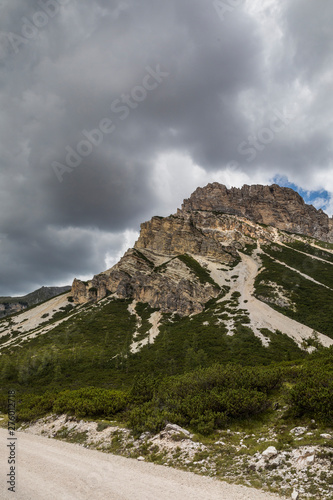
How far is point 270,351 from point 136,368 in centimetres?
3198

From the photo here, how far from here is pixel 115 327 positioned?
90.0 m

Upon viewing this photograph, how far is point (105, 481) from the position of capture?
901 cm

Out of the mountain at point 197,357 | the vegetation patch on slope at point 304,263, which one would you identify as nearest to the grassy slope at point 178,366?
the mountain at point 197,357

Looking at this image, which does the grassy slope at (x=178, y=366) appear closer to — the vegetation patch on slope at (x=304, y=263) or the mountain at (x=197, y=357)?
the mountain at (x=197, y=357)

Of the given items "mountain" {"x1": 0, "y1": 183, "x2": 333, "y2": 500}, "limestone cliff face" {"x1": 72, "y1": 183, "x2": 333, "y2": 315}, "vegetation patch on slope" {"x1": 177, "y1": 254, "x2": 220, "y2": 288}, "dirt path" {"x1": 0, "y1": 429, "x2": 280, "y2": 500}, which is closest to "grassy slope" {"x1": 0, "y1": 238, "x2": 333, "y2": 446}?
"mountain" {"x1": 0, "y1": 183, "x2": 333, "y2": 500}

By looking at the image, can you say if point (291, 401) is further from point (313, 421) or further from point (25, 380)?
point (25, 380)

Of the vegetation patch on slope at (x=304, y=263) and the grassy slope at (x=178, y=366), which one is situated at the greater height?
the vegetation patch on slope at (x=304, y=263)

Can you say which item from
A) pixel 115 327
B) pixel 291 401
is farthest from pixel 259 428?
pixel 115 327

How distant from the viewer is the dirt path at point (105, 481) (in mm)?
7836

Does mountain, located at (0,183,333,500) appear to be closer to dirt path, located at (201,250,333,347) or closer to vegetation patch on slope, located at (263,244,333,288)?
dirt path, located at (201,250,333,347)

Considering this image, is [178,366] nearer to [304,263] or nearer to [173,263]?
[173,263]

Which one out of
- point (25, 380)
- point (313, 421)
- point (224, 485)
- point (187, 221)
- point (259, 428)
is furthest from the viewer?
point (187, 221)

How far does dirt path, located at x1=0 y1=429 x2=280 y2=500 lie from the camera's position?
309 inches

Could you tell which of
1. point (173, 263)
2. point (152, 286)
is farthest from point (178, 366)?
point (173, 263)
